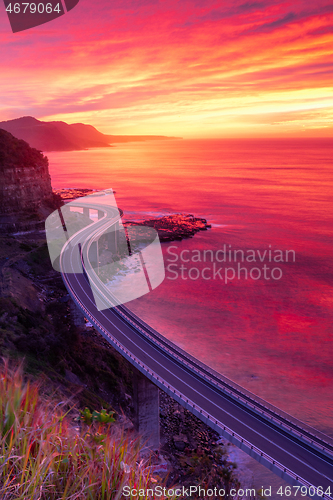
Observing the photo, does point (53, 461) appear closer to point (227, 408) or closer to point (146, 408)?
point (227, 408)

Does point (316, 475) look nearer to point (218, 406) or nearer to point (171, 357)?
point (218, 406)

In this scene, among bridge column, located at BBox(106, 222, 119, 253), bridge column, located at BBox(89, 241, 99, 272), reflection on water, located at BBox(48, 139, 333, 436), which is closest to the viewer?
reflection on water, located at BBox(48, 139, 333, 436)

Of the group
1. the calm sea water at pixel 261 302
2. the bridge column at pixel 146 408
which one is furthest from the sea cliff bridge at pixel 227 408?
the calm sea water at pixel 261 302

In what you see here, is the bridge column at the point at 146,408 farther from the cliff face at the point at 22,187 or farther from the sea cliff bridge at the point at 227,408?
the cliff face at the point at 22,187

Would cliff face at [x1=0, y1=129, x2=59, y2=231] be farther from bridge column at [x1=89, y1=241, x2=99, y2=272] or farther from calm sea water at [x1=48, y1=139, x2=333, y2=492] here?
calm sea water at [x1=48, y1=139, x2=333, y2=492]

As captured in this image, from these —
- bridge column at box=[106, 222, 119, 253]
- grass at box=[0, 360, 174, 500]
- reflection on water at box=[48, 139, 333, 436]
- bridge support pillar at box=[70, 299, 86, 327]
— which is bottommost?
reflection on water at box=[48, 139, 333, 436]

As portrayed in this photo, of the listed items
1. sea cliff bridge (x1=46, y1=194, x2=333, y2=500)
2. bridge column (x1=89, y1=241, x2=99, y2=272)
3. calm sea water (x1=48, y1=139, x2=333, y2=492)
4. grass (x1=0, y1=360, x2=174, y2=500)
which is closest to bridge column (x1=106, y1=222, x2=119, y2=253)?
bridge column (x1=89, y1=241, x2=99, y2=272)

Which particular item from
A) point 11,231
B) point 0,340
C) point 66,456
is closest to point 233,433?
point 66,456
